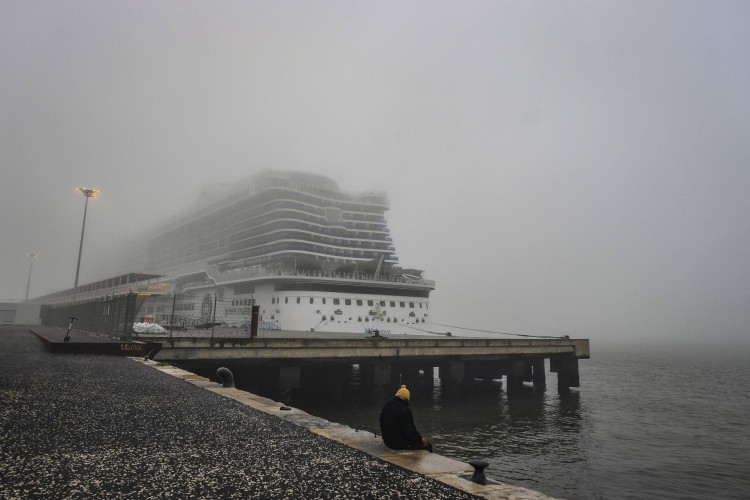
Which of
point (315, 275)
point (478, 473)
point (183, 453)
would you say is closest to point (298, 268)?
point (315, 275)

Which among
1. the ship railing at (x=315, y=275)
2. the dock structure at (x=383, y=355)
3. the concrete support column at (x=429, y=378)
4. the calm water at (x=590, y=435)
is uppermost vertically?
the ship railing at (x=315, y=275)

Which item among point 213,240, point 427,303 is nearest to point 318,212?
point 427,303

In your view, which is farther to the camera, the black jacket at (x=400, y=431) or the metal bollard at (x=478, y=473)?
the black jacket at (x=400, y=431)

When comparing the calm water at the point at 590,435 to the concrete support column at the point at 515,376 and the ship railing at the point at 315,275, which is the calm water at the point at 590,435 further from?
the ship railing at the point at 315,275

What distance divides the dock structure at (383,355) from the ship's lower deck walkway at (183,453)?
10948 mm

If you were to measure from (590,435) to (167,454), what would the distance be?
20.0 m

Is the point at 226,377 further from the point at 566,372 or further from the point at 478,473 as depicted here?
the point at 566,372

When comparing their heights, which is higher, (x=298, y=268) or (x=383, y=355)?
(x=298, y=268)

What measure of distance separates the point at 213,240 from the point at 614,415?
69.6m

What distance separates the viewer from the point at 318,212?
62625 mm

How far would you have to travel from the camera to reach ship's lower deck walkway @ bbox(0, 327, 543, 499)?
414cm

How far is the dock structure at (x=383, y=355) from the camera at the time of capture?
65.0ft

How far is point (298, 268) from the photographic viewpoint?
49688 mm

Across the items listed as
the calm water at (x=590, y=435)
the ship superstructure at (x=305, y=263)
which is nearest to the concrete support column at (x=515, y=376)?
the calm water at (x=590, y=435)
